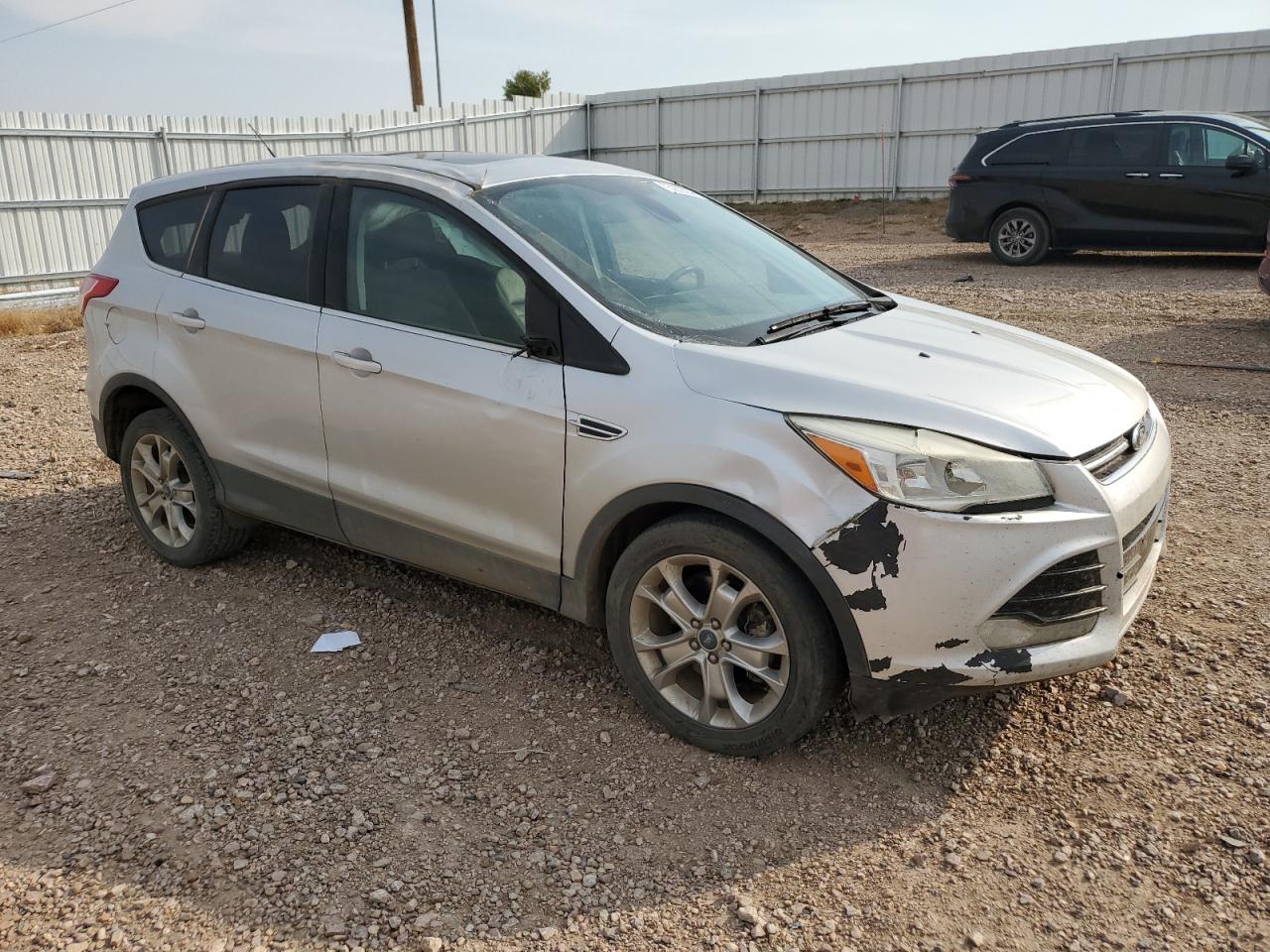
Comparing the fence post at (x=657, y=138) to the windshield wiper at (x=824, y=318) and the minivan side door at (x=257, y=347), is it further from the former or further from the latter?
the windshield wiper at (x=824, y=318)

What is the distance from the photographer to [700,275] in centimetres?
377

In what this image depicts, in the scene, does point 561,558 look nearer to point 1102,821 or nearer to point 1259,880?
point 1102,821

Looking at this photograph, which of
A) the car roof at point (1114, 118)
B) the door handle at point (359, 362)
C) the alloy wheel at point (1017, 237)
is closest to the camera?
the door handle at point (359, 362)

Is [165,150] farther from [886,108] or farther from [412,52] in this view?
[886,108]

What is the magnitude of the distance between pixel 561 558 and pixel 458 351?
2.60ft

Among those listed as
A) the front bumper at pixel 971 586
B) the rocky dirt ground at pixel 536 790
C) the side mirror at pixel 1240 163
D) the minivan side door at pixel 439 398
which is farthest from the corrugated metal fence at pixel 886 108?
the minivan side door at pixel 439 398

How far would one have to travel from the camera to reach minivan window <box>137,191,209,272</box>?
14.9 feet

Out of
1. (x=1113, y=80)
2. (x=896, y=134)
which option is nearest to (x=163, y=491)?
(x=1113, y=80)

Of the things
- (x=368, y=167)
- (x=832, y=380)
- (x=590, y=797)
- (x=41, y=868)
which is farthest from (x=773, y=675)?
(x=368, y=167)

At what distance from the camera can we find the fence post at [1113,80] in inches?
764

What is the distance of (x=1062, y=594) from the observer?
284 centimetres

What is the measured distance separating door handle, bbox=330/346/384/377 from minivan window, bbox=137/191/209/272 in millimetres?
1230

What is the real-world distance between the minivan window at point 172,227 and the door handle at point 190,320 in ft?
0.79

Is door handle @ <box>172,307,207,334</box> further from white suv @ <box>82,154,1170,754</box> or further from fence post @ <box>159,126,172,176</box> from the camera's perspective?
fence post @ <box>159,126,172,176</box>
